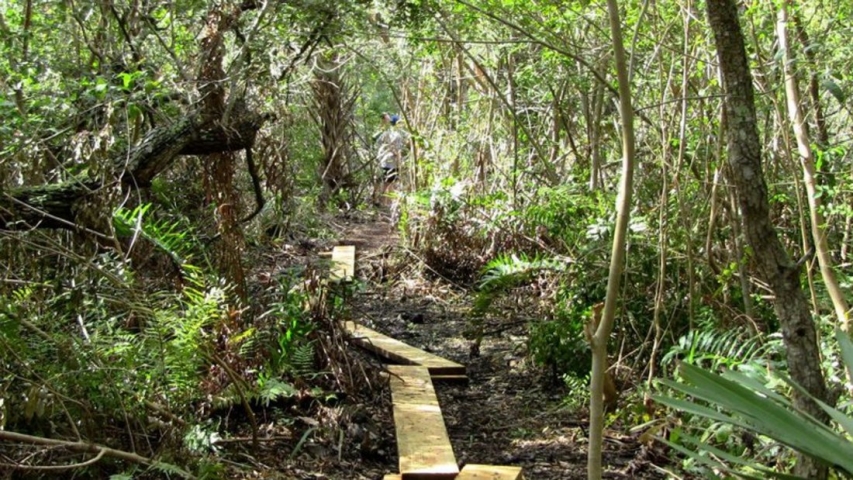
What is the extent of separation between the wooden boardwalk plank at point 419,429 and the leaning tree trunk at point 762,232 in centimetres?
216

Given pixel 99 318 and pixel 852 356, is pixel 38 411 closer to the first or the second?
pixel 99 318

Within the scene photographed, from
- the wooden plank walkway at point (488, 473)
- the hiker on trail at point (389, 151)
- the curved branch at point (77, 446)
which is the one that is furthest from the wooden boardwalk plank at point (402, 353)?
the hiker on trail at point (389, 151)

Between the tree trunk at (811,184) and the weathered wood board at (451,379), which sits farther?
the weathered wood board at (451,379)

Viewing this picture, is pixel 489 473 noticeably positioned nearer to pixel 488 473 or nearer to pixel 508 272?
pixel 488 473

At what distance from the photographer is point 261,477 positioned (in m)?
4.98

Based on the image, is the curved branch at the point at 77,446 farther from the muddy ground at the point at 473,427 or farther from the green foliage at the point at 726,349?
the green foliage at the point at 726,349

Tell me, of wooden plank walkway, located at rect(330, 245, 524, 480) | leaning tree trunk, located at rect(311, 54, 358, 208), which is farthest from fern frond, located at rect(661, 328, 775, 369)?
leaning tree trunk, located at rect(311, 54, 358, 208)

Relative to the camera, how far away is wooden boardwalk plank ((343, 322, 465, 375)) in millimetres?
7254

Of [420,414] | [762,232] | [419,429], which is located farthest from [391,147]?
[762,232]

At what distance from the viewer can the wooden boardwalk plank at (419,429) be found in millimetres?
4895

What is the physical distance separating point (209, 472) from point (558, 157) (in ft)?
22.1

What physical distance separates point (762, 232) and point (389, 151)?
1255 cm

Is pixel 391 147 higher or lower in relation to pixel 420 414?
higher

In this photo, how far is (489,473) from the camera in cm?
468
